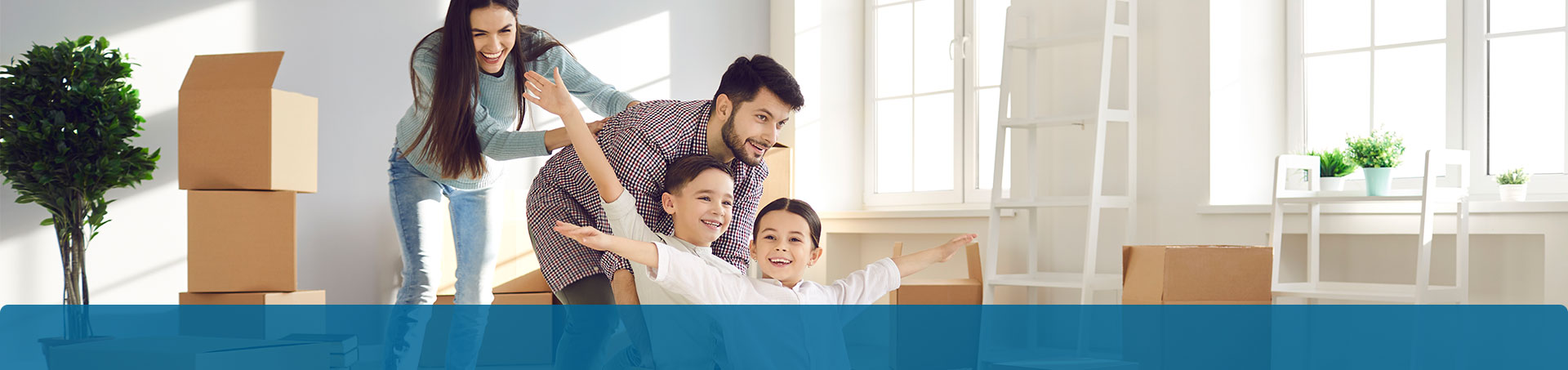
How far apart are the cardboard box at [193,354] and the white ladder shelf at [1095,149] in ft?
6.68

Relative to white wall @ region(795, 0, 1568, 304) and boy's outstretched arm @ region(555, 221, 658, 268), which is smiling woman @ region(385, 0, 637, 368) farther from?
Result: white wall @ region(795, 0, 1568, 304)

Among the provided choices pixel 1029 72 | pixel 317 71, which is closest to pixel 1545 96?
pixel 1029 72

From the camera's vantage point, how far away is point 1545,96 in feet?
9.72

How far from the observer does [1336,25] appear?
10.8ft

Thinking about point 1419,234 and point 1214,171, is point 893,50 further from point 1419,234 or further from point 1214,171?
point 1419,234

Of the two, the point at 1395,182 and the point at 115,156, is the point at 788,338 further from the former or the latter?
the point at 1395,182

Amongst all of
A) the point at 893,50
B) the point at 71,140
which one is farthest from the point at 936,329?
the point at 71,140

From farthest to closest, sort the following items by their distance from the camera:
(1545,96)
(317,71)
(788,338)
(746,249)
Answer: (317,71), (1545,96), (746,249), (788,338)

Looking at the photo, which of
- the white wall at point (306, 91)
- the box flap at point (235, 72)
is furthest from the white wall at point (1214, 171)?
the box flap at point (235, 72)

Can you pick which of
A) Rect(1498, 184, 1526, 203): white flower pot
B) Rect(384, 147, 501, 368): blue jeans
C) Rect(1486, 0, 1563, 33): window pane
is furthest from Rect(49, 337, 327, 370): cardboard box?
Rect(1486, 0, 1563, 33): window pane

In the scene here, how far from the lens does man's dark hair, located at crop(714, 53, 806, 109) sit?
1.69 meters

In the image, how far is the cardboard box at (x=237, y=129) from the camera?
2.50 meters

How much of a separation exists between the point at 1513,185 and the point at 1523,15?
19.3 inches

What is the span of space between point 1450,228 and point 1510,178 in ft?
0.59
